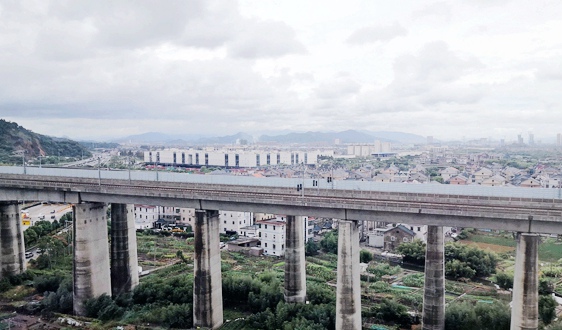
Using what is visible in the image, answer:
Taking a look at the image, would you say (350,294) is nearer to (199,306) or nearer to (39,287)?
(199,306)

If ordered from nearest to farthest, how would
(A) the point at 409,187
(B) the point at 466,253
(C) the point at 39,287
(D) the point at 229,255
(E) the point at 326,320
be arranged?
(E) the point at 326,320, (A) the point at 409,187, (C) the point at 39,287, (B) the point at 466,253, (D) the point at 229,255

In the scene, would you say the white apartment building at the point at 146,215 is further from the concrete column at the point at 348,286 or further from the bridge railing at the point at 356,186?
the concrete column at the point at 348,286

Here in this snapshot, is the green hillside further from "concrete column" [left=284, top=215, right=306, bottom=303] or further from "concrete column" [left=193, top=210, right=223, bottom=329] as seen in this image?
"concrete column" [left=284, top=215, right=306, bottom=303]

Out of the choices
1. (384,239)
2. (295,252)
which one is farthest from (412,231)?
(295,252)

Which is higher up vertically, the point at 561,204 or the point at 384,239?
the point at 561,204

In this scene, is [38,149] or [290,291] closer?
[290,291]

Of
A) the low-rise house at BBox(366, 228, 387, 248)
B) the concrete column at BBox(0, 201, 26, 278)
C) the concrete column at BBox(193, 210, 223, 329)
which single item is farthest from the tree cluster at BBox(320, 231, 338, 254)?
the concrete column at BBox(0, 201, 26, 278)

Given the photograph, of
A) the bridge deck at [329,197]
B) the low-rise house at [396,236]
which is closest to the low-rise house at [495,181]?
the low-rise house at [396,236]

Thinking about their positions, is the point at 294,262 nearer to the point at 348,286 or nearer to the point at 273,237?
the point at 348,286

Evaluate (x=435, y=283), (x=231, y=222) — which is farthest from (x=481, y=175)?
(x=435, y=283)
